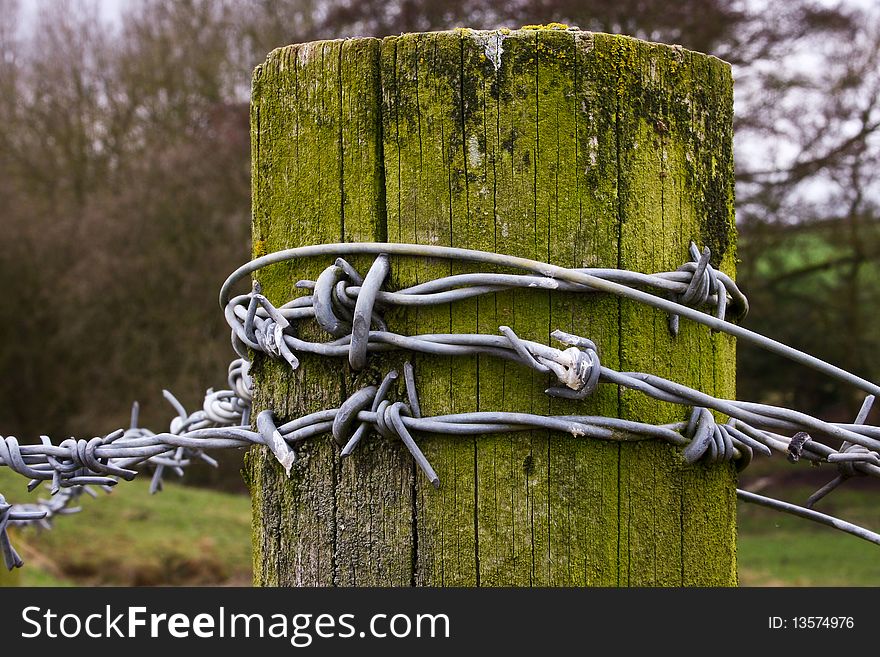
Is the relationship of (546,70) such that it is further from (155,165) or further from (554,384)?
(155,165)

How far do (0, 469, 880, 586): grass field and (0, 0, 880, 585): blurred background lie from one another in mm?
54

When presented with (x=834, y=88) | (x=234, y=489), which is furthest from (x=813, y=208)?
(x=234, y=489)

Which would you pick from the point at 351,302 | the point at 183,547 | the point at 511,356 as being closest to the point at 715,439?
the point at 511,356

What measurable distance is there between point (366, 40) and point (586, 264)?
51cm

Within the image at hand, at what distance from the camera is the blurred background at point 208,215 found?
10266 millimetres

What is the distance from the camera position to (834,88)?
1026 cm

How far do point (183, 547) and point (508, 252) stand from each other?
7.48 m

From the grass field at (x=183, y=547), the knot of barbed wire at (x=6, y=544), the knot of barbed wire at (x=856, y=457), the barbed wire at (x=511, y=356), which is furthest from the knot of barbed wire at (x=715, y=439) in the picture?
the grass field at (x=183, y=547)

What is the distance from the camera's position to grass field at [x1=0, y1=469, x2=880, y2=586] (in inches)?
301

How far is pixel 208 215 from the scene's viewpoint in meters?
11.0

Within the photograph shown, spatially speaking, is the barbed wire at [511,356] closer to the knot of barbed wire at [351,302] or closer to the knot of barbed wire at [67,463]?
the knot of barbed wire at [351,302]

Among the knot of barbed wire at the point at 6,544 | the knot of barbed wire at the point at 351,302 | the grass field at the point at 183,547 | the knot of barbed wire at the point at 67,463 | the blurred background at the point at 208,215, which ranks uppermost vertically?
the blurred background at the point at 208,215

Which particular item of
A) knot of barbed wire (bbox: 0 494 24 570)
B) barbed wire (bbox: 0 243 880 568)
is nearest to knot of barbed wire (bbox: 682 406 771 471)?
barbed wire (bbox: 0 243 880 568)

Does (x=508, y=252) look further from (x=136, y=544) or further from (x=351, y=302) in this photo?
(x=136, y=544)
